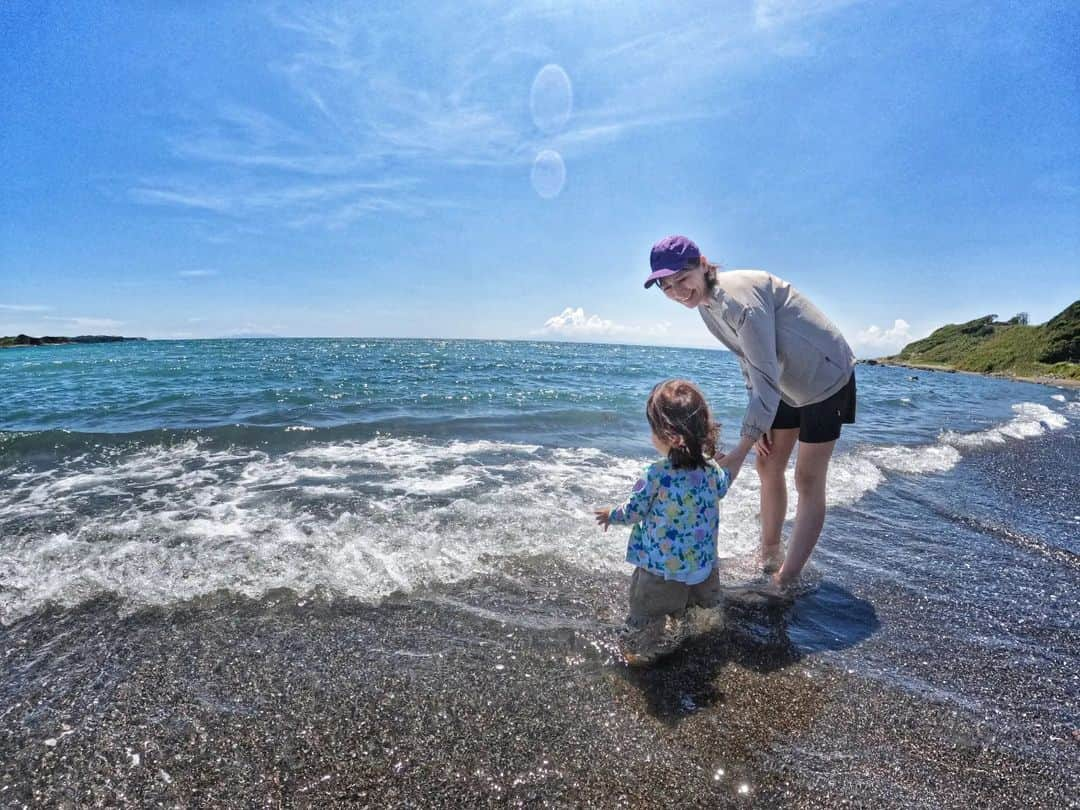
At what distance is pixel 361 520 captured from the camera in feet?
15.9

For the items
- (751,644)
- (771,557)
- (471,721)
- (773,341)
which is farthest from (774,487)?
(471,721)

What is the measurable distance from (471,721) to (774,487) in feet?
8.94

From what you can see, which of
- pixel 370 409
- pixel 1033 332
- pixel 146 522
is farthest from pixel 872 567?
pixel 1033 332

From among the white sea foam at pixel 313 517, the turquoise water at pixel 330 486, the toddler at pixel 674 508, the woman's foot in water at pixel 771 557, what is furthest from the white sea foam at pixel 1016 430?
the toddler at pixel 674 508

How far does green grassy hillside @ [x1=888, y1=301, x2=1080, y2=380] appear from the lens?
1523 inches

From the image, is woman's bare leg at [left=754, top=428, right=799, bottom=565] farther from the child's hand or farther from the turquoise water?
the child's hand

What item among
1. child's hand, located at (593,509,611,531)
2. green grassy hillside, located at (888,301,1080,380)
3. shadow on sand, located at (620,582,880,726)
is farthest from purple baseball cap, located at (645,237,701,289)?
green grassy hillside, located at (888,301,1080,380)

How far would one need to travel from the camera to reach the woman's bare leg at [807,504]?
325cm

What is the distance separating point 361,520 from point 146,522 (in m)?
2.05

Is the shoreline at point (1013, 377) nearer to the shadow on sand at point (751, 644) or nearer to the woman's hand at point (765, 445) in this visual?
the woman's hand at point (765, 445)

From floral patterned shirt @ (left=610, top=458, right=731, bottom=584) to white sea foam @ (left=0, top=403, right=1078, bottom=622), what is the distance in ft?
4.51

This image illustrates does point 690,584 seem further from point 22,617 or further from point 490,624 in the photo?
point 22,617

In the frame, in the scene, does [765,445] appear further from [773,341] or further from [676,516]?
[676,516]

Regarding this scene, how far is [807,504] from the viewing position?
3.37 meters
